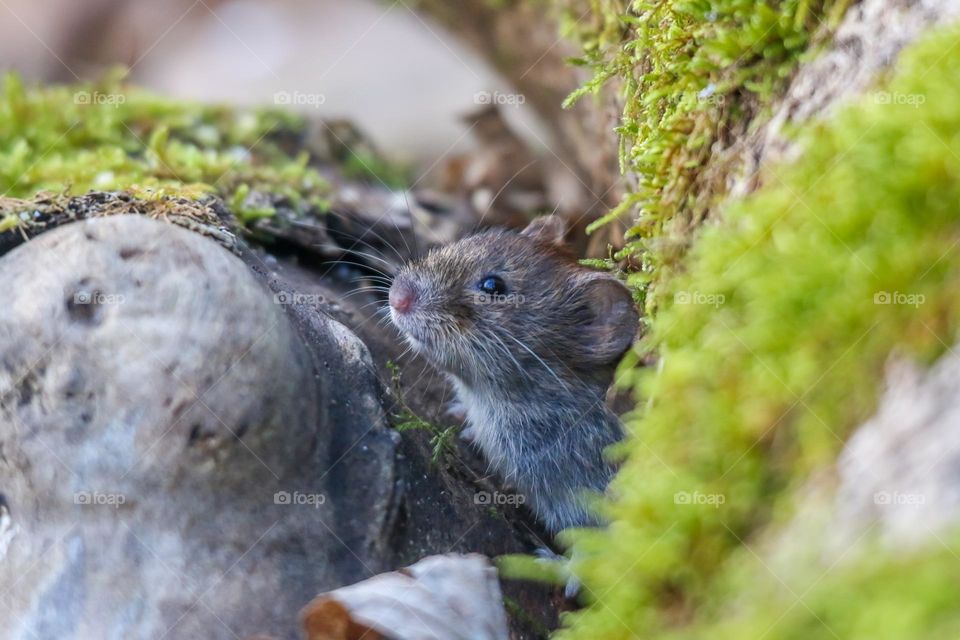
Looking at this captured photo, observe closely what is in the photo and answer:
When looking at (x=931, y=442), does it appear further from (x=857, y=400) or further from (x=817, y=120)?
(x=817, y=120)

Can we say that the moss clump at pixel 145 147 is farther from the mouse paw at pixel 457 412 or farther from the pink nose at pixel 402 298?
the mouse paw at pixel 457 412

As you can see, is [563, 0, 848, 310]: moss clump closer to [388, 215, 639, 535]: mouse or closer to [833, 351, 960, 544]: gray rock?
[388, 215, 639, 535]: mouse

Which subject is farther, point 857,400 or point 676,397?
point 676,397

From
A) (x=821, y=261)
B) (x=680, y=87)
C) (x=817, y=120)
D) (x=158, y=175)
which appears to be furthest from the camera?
(x=158, y=175)

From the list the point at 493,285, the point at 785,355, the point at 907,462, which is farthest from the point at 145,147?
the point at 907,462

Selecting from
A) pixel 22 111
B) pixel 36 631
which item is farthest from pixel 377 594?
pixel 22 111

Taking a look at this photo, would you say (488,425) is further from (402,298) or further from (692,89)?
(692,89)

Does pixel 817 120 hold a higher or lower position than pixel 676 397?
higher
